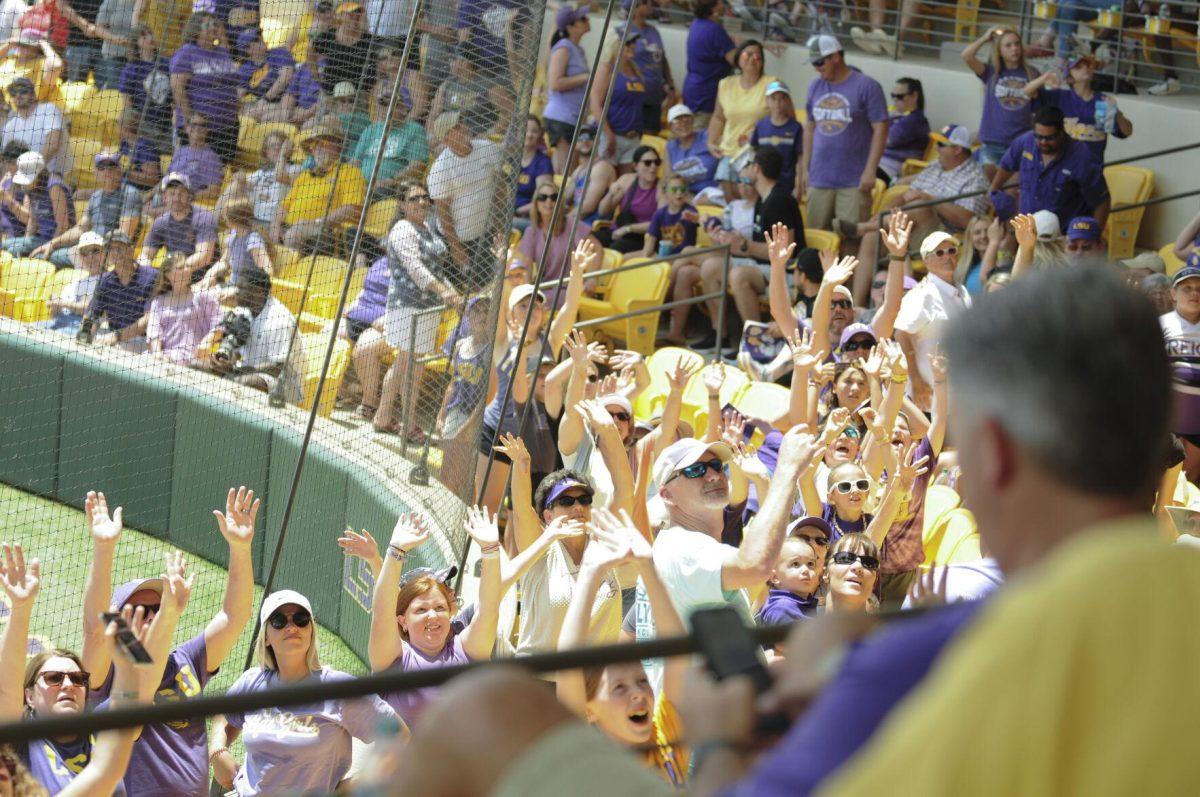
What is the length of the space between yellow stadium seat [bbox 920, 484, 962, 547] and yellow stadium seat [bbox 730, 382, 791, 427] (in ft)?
3.88

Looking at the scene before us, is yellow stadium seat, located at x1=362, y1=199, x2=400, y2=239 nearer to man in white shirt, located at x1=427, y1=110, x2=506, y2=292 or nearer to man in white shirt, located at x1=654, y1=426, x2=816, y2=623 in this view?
man in white shirt, located at x1=427, y1=110, x2=506, y2=292

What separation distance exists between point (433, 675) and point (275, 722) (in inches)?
114

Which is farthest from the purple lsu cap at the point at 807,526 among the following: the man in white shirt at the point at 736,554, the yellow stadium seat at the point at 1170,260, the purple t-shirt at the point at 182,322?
the purple t-shirt at the point at 182,322

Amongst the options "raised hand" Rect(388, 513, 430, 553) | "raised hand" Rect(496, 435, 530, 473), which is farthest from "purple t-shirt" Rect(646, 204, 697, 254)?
"raised hand" Rect(388, 513, 430, 553)

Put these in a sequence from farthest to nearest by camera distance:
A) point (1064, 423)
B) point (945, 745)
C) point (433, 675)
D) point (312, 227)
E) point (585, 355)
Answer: point (312, 227) < point (585, 355) < point (433, 675) < point (1064, 423) < point (945, 745)

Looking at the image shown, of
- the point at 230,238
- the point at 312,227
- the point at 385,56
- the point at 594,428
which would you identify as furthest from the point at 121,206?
the point at 594,428

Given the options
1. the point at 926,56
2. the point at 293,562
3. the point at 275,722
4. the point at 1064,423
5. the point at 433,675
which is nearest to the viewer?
the point at 1064,423

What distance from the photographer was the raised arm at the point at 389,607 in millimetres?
4406

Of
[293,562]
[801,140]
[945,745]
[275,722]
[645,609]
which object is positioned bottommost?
[293,562]

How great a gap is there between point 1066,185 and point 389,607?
188 inches

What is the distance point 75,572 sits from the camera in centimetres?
751

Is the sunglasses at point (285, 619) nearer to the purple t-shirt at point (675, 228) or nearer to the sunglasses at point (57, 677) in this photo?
the sunglasses at point (57, 677)

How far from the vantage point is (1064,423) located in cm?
113

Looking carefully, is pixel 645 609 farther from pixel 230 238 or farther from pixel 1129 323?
pixel 230 238
